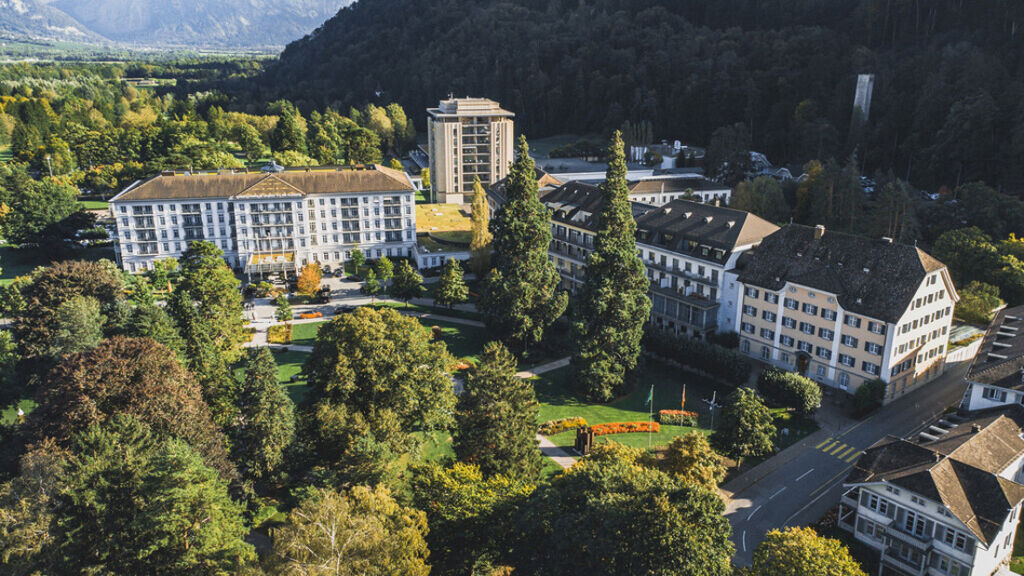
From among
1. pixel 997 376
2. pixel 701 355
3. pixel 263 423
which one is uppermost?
pixel 997 376

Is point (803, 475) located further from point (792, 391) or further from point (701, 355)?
point (701, 355)

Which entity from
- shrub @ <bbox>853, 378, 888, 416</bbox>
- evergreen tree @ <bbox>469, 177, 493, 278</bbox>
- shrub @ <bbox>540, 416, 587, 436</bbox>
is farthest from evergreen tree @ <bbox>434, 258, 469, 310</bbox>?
shrub @ <bbox>853, 378, 888, 416</bbox>

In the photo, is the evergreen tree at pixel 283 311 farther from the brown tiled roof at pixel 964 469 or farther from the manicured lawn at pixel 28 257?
the brown tiled roof at pixel 964 469

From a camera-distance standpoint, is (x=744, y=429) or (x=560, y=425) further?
(x=560, y=425)

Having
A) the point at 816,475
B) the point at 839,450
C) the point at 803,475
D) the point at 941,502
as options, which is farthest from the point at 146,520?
the point at 839,450

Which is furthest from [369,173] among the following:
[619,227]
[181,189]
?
[619,227]

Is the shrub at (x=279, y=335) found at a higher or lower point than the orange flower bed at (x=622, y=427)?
higher

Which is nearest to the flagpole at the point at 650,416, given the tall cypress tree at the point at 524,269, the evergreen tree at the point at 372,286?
the tall cypress tree at the point at 524,269
